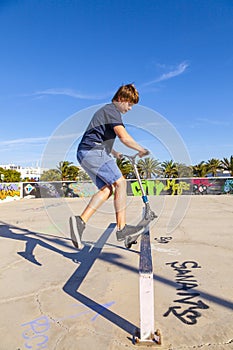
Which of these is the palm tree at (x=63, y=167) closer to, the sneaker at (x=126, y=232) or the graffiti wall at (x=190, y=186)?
the sneaker at (x=126, y=232)

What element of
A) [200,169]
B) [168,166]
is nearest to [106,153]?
[168,166]

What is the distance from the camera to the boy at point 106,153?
2494 millimetres

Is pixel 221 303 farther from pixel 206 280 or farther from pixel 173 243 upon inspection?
pixel 173 243

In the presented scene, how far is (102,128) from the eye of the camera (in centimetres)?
257

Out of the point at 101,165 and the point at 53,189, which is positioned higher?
the point at 101,165

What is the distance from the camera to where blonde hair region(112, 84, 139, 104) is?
2.69 meters

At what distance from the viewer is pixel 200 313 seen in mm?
2084

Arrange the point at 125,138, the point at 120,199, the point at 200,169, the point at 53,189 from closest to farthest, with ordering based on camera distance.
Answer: the point at 125,138, the point at 120,199, the point at 53,189, the point at 200,169

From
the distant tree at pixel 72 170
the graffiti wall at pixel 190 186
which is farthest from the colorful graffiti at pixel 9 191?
the distant tree at pixel 72 170

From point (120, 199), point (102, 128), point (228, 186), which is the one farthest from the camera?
point (228, 186)

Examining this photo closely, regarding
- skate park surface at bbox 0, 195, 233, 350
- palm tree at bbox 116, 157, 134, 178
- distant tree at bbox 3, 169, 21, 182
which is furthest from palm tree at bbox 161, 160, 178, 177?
distant tree at bbox 3, 169, 21, 182

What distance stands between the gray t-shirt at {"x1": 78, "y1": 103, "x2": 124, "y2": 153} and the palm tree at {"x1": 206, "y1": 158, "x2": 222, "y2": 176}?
29849 mm

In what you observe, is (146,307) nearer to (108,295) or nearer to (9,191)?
(108,295)

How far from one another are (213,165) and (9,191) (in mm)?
22545
